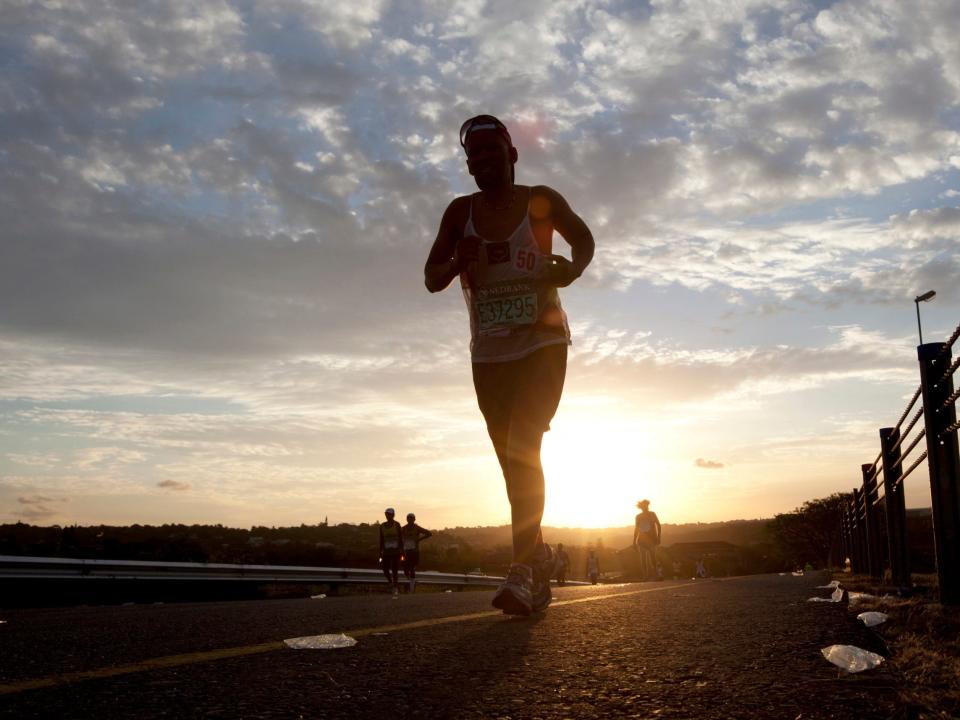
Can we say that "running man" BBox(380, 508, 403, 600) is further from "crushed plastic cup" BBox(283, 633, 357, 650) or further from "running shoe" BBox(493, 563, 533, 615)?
"crushed plastic cup" BBox(283, 633, 357, 650)

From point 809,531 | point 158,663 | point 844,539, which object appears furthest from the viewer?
point 809,531

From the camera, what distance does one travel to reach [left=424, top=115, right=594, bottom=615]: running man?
4.79 metres

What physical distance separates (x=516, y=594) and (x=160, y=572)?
427 inches

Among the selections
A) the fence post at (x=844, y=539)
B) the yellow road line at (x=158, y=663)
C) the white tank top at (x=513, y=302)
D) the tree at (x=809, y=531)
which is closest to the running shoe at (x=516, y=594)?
the yellow road line at (x=158, y=663)

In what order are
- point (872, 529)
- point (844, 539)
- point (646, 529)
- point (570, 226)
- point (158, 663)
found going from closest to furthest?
point (158, 663)
point (570, 226)
point (872, 529)
point (646, 529)
point (844, 539)

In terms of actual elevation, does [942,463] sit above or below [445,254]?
below

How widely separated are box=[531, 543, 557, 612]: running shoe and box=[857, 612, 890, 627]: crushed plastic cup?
1.48 meters

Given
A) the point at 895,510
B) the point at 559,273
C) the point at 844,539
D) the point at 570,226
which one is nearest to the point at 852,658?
the point at 559,273

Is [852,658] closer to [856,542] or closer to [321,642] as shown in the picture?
[321,642]

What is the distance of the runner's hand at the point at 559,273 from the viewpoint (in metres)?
4.81

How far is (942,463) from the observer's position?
5660 millimetres

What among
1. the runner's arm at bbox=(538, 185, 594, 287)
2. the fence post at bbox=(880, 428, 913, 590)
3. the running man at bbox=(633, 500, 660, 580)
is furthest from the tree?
the runner's arm at bbox=(538, 185, 594, 287)

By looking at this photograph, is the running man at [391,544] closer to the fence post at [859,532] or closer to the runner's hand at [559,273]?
the fence post at [859,532]

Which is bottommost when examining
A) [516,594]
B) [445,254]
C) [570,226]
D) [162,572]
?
[162,572]
